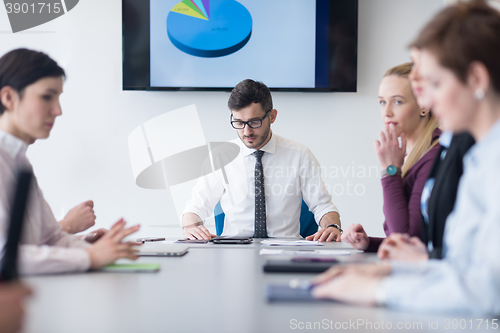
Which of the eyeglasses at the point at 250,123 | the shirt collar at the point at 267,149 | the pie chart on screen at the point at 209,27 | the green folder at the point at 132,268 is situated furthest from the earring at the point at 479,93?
the pie chart on screen at the point at 209,27

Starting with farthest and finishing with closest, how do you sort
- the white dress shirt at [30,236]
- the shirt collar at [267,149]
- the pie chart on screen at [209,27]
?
the pie chart on screen at [209,27] < the shirt collar at [267,149] < the white dress shirt at [30,236]

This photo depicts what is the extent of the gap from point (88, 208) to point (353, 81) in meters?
2.37

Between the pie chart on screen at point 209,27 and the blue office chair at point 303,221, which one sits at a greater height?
the pie chart on screen at point 209,27

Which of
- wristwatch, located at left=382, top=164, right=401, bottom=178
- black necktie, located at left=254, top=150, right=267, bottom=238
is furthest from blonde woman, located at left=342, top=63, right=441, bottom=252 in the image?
black necktie, located at left=254, top=150, right=267, bottom=238

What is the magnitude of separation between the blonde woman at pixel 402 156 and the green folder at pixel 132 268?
83 cm

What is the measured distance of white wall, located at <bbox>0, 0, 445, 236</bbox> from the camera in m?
3.38

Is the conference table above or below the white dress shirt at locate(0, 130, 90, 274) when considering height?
below

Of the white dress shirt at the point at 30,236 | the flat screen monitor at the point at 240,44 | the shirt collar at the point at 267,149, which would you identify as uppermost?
the flat screen monitor at the point at 240,44

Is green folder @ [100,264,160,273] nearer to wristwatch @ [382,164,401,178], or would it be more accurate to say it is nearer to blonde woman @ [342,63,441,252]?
blonde woman @ [342,63,441,252]

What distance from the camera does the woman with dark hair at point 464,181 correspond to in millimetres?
709

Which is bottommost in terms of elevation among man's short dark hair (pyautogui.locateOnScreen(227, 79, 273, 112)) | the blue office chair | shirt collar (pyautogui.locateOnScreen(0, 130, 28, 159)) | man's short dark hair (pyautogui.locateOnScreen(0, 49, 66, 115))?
the blue office chair

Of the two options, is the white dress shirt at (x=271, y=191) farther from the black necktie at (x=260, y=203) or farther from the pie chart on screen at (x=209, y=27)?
A: the pie chart on screen at (x=209, y=27)

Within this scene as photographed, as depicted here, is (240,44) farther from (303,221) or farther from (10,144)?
(10,144)

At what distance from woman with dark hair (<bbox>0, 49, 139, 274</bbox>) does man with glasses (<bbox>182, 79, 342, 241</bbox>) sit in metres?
1.38
